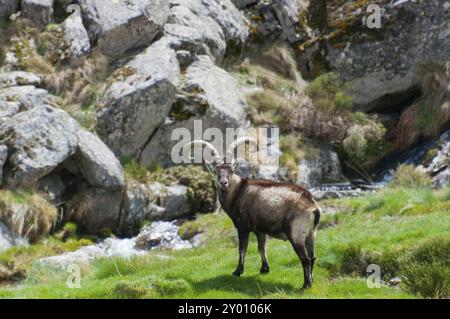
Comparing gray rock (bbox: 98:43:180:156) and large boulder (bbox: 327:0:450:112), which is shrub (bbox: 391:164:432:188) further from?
gray rock (bbox: 98:43:180:156)

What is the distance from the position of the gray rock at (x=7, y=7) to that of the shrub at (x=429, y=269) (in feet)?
70.6

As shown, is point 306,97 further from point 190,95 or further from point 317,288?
point 317,288

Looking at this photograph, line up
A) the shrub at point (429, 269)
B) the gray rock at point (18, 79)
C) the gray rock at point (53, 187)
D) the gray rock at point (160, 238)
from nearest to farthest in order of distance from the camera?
the shrub at point (429, 269) < the gray rock at point (160, 238) < the gray rock at point (53, 187) < the gray rock at point (18, 79)

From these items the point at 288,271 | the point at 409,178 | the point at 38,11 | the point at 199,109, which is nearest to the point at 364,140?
the point at 409,178

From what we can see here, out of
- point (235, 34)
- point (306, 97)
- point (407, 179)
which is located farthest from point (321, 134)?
point (235, 34)

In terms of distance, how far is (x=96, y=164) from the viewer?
850 inches

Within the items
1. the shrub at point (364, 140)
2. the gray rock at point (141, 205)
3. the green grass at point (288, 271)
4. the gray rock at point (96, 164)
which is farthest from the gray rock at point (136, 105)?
the green grass at point (288, 271)

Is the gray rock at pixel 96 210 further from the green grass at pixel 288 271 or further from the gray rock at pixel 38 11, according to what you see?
the gray rock at pixel 38 11

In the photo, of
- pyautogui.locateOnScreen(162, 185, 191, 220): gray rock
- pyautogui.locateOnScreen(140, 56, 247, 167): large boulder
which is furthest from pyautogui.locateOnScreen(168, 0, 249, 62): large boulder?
pyautogui.locateOnScreen(162, 185, 191, 220): gray rock

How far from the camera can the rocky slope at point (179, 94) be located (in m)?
21.7

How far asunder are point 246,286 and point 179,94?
562 inches

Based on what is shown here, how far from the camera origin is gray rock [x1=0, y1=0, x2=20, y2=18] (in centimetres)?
2627

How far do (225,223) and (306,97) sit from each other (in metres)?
9.34

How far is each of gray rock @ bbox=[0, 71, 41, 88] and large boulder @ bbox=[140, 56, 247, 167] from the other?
17.7 feet
